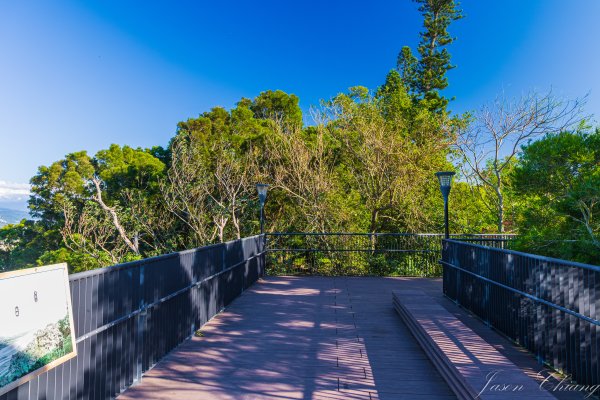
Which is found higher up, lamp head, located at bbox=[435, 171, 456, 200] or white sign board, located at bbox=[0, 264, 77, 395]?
lamp head, located at bbox=[435, 171, 456, 200]

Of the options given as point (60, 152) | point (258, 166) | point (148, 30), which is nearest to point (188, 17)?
point (148, 30)

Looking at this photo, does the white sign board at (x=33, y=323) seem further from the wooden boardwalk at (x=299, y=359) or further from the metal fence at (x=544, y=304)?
the metal fence at (x=544, y=304)

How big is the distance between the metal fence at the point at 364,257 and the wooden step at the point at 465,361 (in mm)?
6707

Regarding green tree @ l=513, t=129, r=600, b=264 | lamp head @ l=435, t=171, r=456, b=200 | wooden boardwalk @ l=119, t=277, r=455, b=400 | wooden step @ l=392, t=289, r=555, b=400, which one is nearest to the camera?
wooden step @ l=392, t=289, r=555, b=400

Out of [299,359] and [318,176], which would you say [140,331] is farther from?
[318,176]

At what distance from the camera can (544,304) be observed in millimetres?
4586

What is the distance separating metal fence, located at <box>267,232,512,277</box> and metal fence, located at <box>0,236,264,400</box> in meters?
6.80

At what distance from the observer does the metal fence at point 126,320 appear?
3.13 m

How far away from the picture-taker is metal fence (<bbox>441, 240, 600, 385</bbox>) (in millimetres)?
3766

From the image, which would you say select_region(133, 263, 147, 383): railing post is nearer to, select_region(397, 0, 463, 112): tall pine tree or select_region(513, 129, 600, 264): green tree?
select_region(513, 129, 600, 264): green tree

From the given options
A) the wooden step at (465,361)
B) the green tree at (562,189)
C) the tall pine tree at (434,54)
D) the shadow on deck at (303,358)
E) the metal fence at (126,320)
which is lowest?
the shadow on deck at (303,358)

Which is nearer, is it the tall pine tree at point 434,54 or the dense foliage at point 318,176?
the dense foliage at point 318,176

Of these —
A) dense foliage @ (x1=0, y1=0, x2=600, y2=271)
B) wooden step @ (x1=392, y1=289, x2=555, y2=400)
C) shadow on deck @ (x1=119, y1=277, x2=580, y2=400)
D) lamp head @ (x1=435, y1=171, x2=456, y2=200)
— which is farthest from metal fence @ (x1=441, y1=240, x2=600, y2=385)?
dense foliage @ (x1=0, y1=0, x2=600, y2=271)

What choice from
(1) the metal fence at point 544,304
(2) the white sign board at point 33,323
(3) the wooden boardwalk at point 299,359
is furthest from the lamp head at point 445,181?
(2) the white sign board at point 33,323
